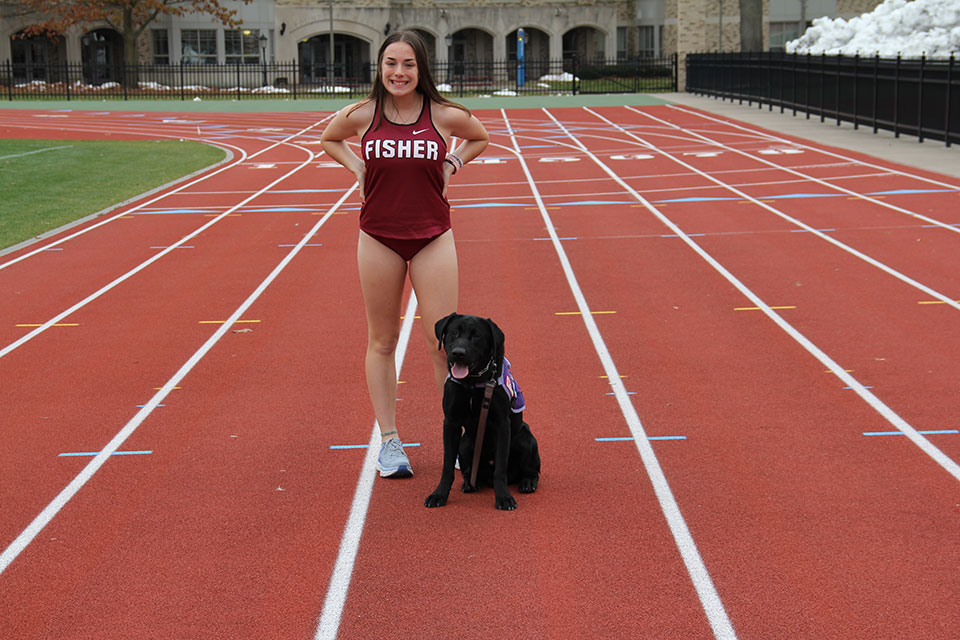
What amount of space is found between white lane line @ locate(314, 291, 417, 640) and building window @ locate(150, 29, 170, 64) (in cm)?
6022

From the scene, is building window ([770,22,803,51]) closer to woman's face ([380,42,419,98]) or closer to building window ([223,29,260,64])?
building window ([223,29,260,64])

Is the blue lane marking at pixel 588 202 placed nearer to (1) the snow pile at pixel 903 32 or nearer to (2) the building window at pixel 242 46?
(1) the snow pile at pixel 903 32

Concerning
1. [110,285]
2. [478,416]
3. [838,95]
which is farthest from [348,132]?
[838,95]

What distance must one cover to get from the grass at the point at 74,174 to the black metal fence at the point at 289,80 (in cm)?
2185

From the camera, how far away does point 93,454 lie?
6445 millimetres

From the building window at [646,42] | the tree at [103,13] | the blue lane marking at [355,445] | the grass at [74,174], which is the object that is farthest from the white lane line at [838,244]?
the building window at [646,42]

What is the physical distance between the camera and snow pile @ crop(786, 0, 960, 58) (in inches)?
1474

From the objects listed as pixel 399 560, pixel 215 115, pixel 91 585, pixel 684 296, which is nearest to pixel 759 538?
pixel 399 560

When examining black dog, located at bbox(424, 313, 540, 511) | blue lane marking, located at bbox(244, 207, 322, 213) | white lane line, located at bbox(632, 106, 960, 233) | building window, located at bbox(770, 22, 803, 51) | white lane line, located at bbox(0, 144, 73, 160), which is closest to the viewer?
black dog, located at bbox(424, 313, 540, 511)

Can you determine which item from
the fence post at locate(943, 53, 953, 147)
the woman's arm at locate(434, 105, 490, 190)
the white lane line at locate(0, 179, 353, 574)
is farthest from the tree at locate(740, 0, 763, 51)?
the woman's arm at locate(434, 105, 490, 190)

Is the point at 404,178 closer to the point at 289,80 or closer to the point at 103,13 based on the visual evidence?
the point at 103,13

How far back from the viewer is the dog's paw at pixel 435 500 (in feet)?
17.9

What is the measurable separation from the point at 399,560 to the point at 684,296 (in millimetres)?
6146

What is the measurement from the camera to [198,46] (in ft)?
206
